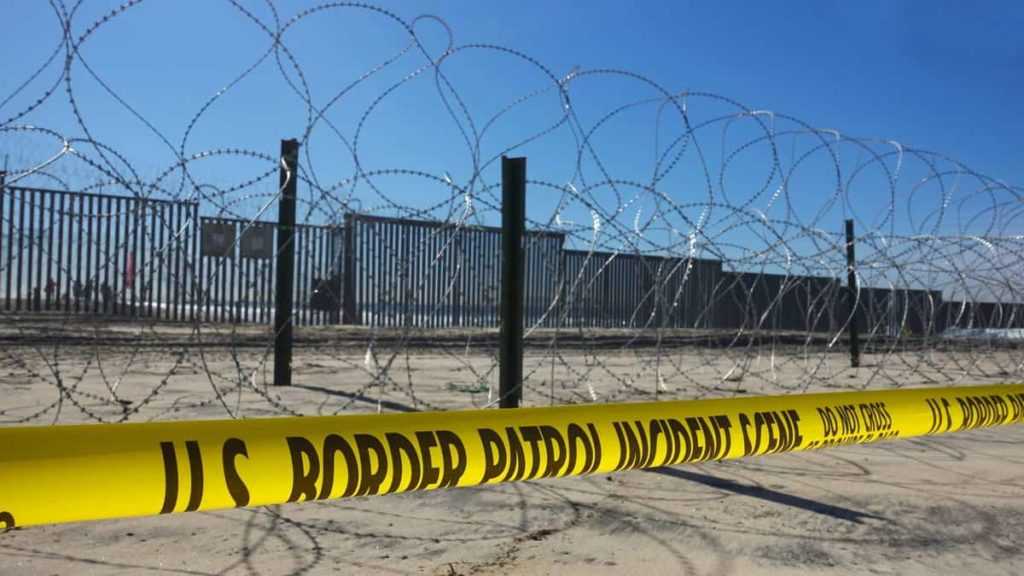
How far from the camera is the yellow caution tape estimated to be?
1784mm

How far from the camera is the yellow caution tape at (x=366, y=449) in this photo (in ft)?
5.85

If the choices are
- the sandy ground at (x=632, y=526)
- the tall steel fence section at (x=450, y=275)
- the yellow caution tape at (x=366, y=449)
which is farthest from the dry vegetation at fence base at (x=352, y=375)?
the tall steel fence section at (x=450, y=275)

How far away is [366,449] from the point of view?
90.0 inches

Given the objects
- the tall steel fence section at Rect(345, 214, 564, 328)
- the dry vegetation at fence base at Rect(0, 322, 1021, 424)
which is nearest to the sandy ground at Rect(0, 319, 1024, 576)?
the dry vegetation at fence base at Rect(0, 322, 1021, 424)

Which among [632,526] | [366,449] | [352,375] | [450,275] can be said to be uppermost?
[450,275]

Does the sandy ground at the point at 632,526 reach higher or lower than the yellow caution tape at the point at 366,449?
lower

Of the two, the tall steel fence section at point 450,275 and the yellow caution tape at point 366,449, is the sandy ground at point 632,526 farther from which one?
the tall steel fence section at point 450,275

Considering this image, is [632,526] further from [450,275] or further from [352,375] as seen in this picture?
[450,275]

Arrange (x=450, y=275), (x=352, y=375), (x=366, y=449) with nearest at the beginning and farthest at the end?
(x=366, y=449)
(x=352, y=375)
(x=450, y=275)

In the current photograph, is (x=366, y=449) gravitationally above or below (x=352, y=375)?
above

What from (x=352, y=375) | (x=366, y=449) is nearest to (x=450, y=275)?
(x=352, y=375)

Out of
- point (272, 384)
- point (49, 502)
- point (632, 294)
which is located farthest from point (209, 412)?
point (632, 294)

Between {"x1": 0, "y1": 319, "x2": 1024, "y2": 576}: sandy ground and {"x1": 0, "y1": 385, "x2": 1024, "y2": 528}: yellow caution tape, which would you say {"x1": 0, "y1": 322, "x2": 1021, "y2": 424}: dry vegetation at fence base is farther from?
{"x1": 0, "y1": 385, "x2": 1024, "y2": 528}: yellow caution tape

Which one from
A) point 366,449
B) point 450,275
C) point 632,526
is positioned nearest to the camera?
point 366,449
